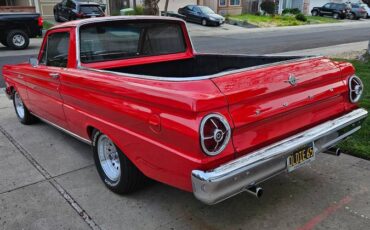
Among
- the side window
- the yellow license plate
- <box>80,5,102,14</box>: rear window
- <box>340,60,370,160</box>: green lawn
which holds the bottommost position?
<box>340,60,370,160</box>: green lawn

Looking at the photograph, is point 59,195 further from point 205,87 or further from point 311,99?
point 311,99

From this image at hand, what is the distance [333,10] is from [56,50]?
132 feet

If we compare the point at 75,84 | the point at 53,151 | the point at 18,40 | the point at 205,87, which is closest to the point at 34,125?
the point at 53,151

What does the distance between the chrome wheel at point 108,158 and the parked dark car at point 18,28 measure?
40.8ft

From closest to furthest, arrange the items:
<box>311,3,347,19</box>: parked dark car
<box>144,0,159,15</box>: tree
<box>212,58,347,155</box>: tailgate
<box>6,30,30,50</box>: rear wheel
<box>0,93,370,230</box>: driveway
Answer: <box>212,58,347,155</box>: tailgate → <box>0,93,370,230</box>: driveway → <box>6,30,30,50</box>: rear wheel → <box>144,0,159,15</box>: tree → <box>311,3,347,19</box>: parked dark car

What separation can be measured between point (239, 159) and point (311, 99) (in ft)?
3.22

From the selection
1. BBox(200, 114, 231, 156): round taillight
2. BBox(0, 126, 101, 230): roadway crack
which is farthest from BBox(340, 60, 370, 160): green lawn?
BBox(0, 126, 101, 230): roadway crack

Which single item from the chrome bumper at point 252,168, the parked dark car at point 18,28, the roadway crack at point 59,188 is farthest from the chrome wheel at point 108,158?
the parked dark car at point 18,28

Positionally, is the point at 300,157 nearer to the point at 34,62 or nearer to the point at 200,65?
the point at 200,65

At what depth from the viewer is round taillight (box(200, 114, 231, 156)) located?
2509 millimetres

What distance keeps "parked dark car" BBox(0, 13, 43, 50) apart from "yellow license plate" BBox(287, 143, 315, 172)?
13940 millimetres

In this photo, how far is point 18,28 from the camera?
1466cm

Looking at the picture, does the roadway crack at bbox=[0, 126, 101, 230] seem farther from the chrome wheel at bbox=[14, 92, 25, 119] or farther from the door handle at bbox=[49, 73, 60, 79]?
the door handle at bbox=[49, 73, 60, 79]

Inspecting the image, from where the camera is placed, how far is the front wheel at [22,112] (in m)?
5.77
